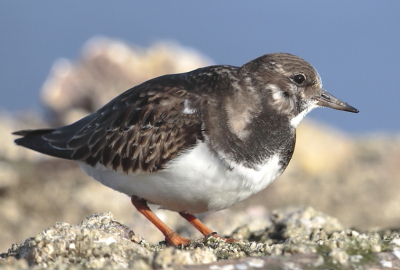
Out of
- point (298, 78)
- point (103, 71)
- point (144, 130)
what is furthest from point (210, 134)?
point (103, 71)

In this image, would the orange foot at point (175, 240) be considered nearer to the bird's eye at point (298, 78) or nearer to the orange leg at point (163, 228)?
the orange leg at point (163, 228)

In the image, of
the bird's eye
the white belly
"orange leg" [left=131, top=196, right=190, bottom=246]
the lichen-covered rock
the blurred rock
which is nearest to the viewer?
the lichen-covered rock

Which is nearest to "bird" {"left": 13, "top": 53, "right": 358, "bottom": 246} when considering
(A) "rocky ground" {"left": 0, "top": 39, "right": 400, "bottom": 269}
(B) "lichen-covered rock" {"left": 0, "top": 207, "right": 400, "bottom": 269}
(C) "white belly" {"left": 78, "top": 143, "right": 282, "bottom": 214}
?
(C) "white belly" {"left": 78, "top": 143, "right": 282, "bottom": 214}

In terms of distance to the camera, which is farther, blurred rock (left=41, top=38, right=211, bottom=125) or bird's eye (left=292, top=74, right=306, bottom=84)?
blurred rock (left=41, top=38, right=211, bottom=125)

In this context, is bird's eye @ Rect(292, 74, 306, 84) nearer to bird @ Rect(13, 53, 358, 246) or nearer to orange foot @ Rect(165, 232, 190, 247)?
bird @ Rect(13, 53, 358, 246)

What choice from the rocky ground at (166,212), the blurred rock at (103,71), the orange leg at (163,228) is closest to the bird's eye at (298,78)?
the rocky ground at (166,212)

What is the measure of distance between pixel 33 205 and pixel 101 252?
4489mm

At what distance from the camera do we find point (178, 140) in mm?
4590

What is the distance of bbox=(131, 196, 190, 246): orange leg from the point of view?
179 inches

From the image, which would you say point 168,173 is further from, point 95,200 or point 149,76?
point 149,76

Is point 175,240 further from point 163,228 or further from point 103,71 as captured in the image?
point 103,71

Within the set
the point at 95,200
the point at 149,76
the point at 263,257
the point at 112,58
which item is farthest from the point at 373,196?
the point at 263,257

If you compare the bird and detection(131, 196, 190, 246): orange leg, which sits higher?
the bird

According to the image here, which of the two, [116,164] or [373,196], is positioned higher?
[373,196]
